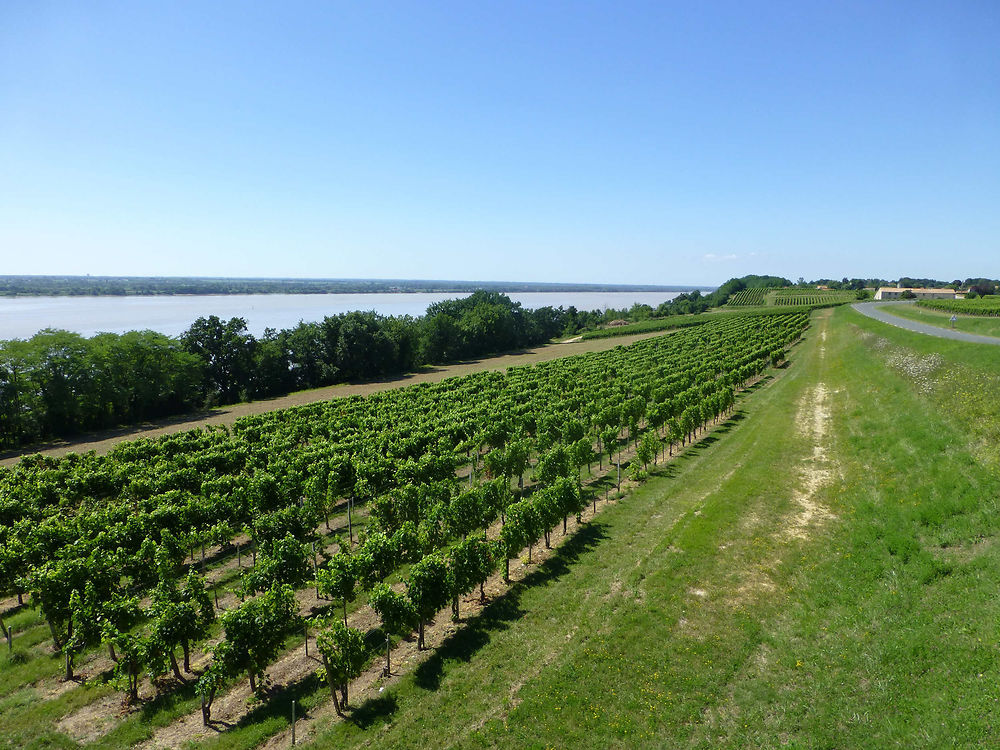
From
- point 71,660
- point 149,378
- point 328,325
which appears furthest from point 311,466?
point 328,325

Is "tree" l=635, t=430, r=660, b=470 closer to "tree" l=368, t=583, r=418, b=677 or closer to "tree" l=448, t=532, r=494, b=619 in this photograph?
"tree" l=448, t=532, r=494, b=619

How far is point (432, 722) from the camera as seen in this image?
43.0 feet

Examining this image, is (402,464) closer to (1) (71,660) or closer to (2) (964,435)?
(1) (71,660)

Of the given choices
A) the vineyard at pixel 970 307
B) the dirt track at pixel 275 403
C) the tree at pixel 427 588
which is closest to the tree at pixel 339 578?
the tree at pixel 427 588

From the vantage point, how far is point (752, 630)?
1575 centimetres

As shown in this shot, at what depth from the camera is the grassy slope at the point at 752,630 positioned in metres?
12.4

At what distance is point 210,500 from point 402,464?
9.98 meters

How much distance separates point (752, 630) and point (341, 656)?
13.0 m

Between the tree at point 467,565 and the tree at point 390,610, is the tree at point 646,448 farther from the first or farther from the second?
the tree at point 390,610

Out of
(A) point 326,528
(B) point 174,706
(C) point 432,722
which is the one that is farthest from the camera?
(A) point 326,528

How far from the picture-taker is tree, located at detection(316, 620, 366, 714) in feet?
44.1

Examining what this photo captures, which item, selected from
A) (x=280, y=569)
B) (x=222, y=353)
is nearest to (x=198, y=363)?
(x=222, y=353)

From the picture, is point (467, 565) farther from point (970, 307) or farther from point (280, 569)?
point (970, 307)

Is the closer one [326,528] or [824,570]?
[824,570]
